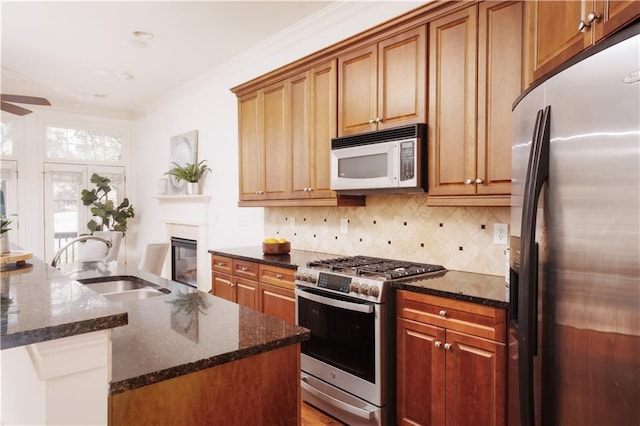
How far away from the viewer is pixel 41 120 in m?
6.07

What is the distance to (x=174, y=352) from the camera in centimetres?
115

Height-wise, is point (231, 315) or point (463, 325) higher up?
point (231, 315)

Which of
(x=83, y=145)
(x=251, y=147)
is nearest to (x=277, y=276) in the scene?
(x=251, y=147)

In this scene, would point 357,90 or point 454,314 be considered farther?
point 357,90

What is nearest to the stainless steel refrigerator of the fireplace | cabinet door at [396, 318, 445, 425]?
cabinet door at [396, 318, 445, 425]

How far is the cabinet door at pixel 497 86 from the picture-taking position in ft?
6.63

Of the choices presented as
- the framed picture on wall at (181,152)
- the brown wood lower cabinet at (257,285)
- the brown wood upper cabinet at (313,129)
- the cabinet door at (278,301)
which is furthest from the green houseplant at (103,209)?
the brown wood upper cabinet at (313,129)

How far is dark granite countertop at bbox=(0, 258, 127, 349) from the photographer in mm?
760

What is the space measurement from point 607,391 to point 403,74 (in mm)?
2069

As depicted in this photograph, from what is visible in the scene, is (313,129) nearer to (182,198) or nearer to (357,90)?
(357,90)

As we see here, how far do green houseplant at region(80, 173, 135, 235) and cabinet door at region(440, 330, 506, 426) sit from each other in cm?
557

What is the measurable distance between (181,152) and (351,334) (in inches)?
163

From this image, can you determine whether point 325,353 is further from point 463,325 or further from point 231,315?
point 231,315

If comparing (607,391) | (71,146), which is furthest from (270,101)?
(71,146)
